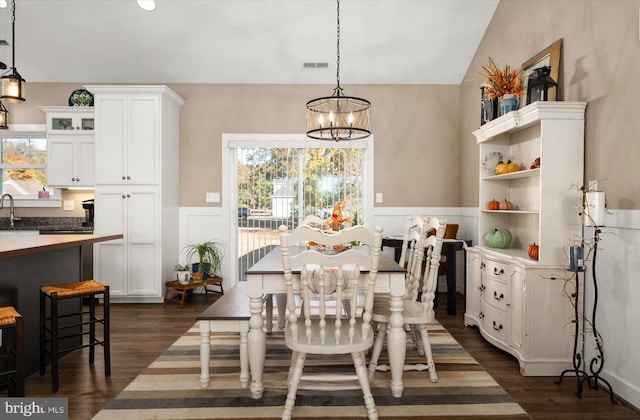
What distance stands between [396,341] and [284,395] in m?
0.73

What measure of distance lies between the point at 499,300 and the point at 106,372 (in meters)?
2.85

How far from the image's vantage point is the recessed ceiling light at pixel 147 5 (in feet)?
14.0

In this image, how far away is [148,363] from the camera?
293 centimetres

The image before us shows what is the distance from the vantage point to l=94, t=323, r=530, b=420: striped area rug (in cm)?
220

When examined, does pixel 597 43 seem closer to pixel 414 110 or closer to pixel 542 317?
pixel 542 317

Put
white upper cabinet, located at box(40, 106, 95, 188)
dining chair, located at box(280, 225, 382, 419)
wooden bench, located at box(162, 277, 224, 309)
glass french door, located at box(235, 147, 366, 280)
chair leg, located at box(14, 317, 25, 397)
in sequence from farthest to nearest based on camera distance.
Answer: glass french door, located at box(235, 147, 366, 280) → white upper cabinet, located at box(40, 106, 95, 188) → wooden bench, located at box(162, 277, 224, 309) → dining chair, located at box(280, 225, 382, 419) → chair leg, located at box(14, 317, 25, 397)

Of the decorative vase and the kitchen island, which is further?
the decorative vase

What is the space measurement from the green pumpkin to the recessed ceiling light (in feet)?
13.4

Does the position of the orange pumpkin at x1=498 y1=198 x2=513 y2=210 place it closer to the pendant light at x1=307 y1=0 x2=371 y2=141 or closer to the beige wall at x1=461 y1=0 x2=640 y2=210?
the beige wall at x1=461 y1=0 x2=640 y2=210

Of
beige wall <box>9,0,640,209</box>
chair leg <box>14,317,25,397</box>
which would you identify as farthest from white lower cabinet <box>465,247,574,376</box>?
chair leg <box>14,317,25,397</box>

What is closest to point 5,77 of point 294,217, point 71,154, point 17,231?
point 71,154

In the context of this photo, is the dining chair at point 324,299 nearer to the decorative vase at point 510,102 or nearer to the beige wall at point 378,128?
the decorative vase at point 510,102

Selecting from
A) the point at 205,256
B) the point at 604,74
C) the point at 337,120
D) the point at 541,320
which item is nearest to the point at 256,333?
the point at 337,120

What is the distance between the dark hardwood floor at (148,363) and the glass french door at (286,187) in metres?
1.67
